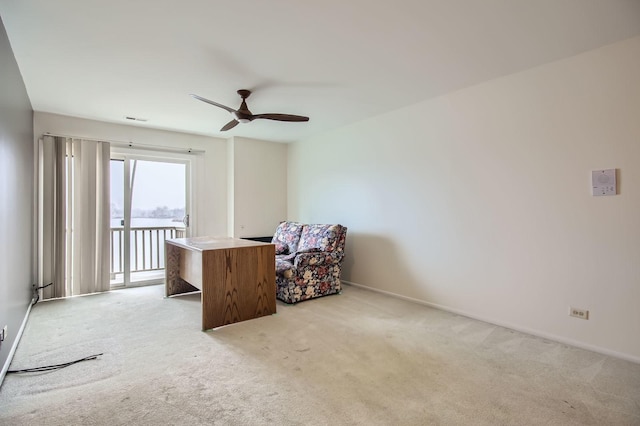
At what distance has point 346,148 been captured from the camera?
4820 mm

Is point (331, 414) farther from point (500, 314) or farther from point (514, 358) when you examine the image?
point (500, 314)

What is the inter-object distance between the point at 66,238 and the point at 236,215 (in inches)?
91.9

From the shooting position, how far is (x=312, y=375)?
216cm

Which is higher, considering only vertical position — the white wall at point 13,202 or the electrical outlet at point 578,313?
the white wall at point 13,202

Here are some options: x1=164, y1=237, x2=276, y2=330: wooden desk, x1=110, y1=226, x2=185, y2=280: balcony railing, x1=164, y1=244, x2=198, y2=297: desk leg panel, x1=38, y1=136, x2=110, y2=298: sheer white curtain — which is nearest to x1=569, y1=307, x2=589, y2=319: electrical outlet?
x1=164, y1=237, x2=276, y2=330: wooden desk

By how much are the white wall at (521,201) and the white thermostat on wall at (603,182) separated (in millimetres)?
46

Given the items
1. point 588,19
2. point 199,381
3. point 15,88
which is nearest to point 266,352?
point 199,381

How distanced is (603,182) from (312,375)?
8.84 feet

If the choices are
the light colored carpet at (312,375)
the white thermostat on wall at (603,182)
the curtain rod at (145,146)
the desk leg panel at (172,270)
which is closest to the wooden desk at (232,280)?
the light colored carpet at (312,375)

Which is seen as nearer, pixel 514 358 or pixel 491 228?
pixel 514 358

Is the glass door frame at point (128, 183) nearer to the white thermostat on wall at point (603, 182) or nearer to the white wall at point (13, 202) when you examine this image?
the white wall at point (13, 202)

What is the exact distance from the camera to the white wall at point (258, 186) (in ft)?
18.2

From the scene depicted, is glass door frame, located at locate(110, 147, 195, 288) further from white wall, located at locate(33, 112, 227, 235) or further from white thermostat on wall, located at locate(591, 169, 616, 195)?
white thermostat on wall, located at locate(591, 169, 616, 195)

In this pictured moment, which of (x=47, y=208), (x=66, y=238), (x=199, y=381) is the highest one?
(x=47, y=208)
